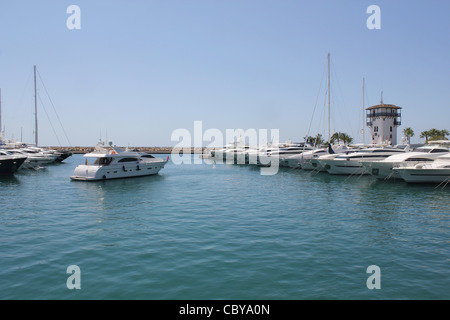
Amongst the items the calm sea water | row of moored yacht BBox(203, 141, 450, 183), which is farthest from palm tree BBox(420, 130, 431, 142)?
the calm sea water

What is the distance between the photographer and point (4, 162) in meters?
40.6

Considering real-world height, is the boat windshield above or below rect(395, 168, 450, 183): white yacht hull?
above

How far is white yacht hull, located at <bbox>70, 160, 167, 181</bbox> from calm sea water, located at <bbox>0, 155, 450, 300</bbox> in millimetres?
10440

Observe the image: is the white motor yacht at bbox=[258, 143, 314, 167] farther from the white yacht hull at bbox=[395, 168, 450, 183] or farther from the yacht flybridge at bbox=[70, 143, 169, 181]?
the white yacht hull at bbox=[395, 168, 450, 183]

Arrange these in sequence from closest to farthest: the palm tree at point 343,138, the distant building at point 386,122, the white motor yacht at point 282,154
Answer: the white motor yacht at point 282,154, the distant building at point 386,122, the palm tree at point 343,138

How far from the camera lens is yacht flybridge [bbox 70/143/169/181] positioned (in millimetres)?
34906

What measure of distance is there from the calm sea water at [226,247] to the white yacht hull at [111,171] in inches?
411

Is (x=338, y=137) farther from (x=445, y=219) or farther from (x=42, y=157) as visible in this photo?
(x=445, y=219)

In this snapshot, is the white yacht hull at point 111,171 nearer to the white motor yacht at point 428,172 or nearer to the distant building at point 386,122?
the white motor yacht at point 428,172

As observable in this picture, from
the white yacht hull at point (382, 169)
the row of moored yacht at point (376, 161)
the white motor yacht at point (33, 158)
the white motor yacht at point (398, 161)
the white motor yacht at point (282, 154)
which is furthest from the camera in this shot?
the white motor yacht at point (282, 154)

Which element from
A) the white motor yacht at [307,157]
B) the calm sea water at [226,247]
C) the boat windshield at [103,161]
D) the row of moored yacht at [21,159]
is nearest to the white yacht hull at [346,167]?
the white motor yacht at [307,157]

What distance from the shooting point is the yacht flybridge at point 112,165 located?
34.9 meters
